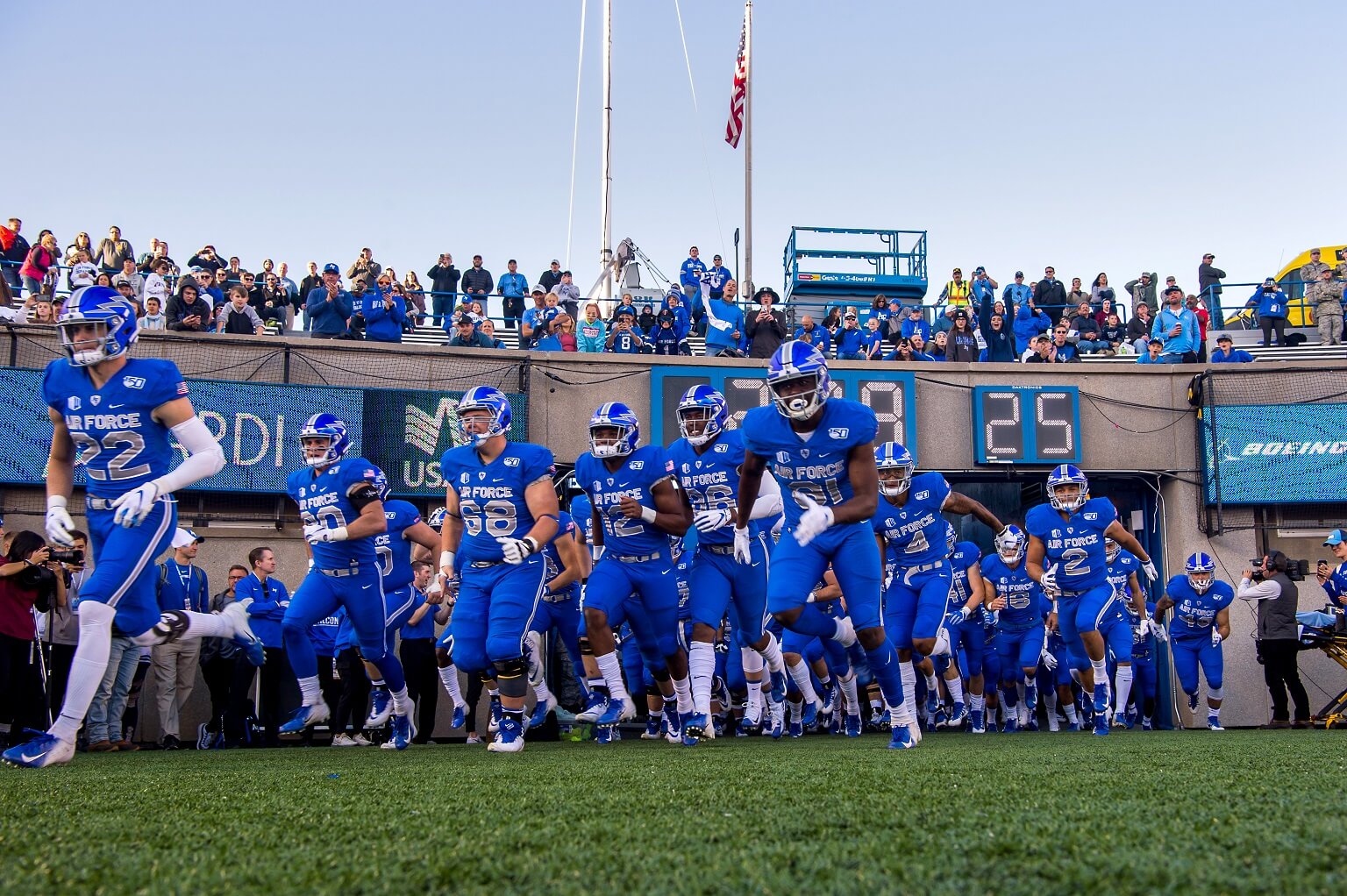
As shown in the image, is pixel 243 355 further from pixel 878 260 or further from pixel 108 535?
pixel 878 260

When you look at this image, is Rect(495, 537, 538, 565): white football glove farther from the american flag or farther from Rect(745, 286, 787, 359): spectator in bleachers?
the american flag

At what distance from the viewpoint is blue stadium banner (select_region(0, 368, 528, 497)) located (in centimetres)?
1470

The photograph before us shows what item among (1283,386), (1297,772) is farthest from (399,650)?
(1283,386)

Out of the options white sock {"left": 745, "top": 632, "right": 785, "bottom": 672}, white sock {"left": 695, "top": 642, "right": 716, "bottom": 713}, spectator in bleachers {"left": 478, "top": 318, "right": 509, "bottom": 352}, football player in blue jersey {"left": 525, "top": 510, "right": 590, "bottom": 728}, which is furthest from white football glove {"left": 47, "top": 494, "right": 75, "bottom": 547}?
spectator in bleachers {"left": 478, "top": 318, "right": 509, "bottom": 352}

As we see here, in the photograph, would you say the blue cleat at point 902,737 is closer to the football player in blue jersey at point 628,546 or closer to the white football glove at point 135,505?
the football player in blue jersey at point 628,546

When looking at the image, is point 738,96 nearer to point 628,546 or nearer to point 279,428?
point 279,428

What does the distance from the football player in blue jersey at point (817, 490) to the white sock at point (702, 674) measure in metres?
0.98

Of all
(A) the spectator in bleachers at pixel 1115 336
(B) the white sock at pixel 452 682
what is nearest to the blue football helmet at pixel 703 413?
(B) the white sock at pixel 452 682

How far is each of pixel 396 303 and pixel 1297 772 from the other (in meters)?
14.4

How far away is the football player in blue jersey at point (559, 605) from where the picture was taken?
941 cm

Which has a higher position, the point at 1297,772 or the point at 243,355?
the point at 243,355

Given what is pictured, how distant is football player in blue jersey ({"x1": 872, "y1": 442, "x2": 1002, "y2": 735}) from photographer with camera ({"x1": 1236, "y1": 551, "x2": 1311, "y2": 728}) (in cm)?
564

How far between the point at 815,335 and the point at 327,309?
7495 millimetres

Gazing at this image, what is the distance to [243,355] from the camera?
16.2 m
